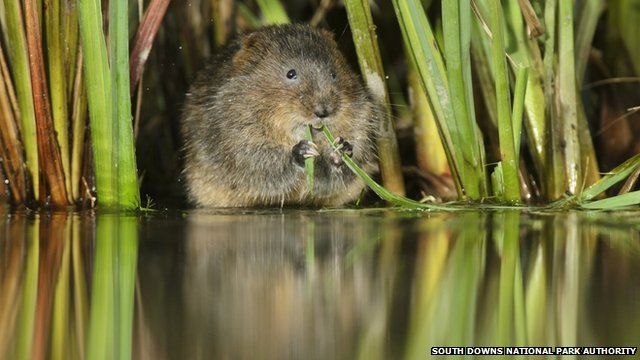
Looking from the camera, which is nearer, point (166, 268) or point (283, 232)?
point (166, 268)

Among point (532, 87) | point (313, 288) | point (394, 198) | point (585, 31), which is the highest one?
point (585, 31)

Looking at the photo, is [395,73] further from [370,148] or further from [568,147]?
[568,147]

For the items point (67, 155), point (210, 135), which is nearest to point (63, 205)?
point (67, 155)

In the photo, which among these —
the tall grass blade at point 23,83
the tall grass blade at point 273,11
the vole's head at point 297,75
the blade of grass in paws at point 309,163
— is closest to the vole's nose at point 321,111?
the vole's head at point 297,75

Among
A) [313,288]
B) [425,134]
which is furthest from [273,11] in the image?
[313,288]

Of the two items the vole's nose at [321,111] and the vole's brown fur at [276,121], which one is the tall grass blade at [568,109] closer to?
the vole's brown fur at [276,121]

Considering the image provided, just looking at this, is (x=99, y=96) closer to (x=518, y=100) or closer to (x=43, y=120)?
(x=43, y=120)
